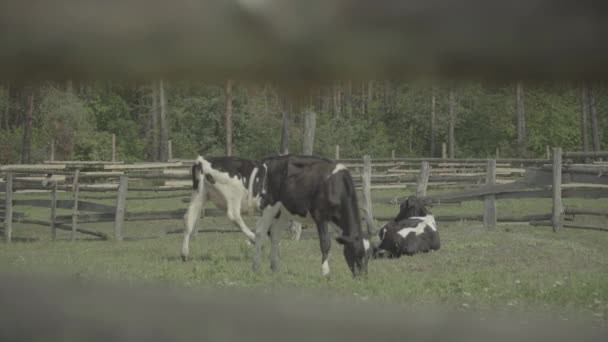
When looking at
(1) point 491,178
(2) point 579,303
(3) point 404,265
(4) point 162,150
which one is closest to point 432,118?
(4) point 162,150

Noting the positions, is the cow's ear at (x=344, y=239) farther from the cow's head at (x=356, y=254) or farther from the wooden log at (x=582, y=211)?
the wooden log at (x=582, y=211)

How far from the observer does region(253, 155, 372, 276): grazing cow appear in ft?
28.5

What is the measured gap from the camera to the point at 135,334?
0.66 meters

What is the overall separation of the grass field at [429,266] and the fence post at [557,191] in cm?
24

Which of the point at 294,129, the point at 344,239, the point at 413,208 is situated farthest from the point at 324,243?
the point at 294,129

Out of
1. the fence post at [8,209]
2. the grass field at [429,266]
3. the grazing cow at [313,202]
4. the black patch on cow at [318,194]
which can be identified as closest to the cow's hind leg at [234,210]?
the grass field at [429,266]

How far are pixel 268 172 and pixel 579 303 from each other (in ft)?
14.1

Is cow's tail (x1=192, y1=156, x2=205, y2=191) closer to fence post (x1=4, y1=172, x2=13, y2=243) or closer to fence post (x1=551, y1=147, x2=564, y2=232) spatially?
fence post (x1=4, y1=172, x2=13, y2=243)

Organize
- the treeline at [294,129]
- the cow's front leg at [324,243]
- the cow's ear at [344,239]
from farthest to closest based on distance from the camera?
the treeline at [294,129] → the cow's front leg at [324,243] → the cow's ear at [344,239]

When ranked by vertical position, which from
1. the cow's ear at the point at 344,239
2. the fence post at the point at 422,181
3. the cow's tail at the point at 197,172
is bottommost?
the cow's ear at the point at 344,239

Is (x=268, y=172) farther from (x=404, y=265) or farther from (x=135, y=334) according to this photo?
(x=135, y=334)

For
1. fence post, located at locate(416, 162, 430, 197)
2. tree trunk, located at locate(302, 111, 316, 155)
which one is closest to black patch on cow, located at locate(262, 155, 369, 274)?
tree trunk, located at locate(302, 111, 316, 155)

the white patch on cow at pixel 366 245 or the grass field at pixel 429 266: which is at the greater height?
the white patch on cow at pixel 366 245

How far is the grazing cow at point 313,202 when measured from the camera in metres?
8.67
